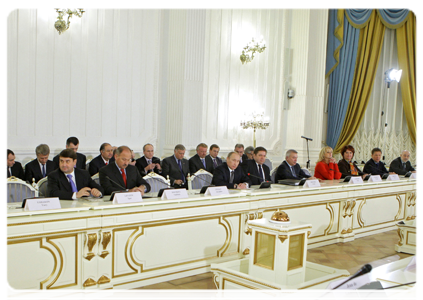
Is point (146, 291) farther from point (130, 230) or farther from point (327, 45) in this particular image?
point (327, 45)

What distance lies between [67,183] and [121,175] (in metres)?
0.72

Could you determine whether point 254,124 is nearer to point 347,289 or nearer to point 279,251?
point 279,251

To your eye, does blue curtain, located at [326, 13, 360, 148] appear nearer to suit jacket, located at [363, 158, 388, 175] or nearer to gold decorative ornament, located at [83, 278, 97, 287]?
suit jacket, located at [363, 158, 388, 175]

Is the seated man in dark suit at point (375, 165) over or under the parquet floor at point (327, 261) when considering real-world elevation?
over

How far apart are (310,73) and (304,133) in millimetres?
1343

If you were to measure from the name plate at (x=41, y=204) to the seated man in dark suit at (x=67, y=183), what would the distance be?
0.45 meters

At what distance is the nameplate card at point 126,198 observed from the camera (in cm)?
358

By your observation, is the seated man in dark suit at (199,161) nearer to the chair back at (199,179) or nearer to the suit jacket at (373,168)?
the chair back at (199,179)

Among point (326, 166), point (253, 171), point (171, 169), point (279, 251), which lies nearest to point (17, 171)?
point (171, 169)

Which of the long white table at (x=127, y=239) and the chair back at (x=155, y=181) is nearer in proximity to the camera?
the long white table at (x=127, y=239)

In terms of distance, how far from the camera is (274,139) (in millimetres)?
9898

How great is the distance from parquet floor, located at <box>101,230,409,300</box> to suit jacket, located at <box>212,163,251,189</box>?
117 centimetres

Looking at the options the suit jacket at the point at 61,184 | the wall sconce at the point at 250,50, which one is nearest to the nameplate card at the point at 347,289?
the suit jacket at the point at 61,184

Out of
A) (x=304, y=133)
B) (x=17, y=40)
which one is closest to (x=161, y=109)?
(x=17, y=40)
